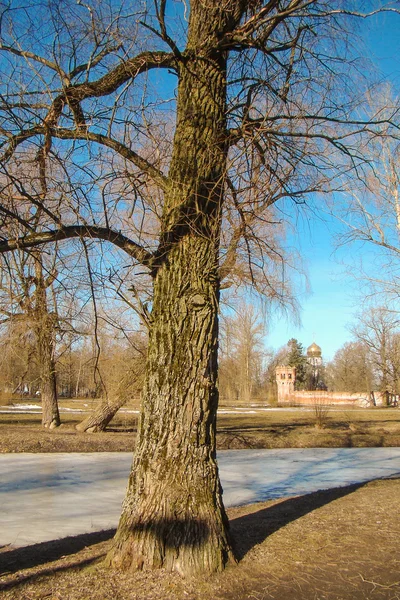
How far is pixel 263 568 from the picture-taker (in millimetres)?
4020

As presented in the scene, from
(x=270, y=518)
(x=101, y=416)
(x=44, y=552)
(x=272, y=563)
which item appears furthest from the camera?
(x=101, y=416)

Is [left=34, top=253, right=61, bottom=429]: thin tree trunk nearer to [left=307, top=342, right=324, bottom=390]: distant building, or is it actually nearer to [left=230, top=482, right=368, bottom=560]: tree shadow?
[left=230, top=482, right=368, bottom=560]: tree shadow

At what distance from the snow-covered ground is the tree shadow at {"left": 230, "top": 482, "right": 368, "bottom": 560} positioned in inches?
47.5

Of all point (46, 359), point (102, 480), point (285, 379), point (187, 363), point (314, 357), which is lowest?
point (102, 480)

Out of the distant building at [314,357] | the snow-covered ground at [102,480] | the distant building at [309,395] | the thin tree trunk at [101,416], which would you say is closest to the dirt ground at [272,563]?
the snow-covered ground at [102,480]

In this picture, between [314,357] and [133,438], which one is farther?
[314,357]

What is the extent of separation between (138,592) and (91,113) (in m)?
3.74

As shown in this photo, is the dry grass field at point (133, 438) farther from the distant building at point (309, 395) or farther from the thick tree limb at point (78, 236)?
the distant building at point (309, 395)

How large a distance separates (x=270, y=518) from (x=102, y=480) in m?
4.70

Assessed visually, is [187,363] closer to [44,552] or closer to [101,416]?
[44,552]

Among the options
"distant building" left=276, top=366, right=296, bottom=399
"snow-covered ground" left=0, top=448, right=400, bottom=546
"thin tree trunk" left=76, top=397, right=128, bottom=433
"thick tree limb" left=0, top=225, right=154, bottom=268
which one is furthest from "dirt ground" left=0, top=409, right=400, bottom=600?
"distant building" left=276, top=366, right=296, bottom=399

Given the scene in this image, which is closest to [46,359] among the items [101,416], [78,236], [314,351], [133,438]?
[101,416]

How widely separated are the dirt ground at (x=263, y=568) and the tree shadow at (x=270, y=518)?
10 mm

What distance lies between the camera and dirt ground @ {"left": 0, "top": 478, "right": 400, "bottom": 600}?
11.7 feet
